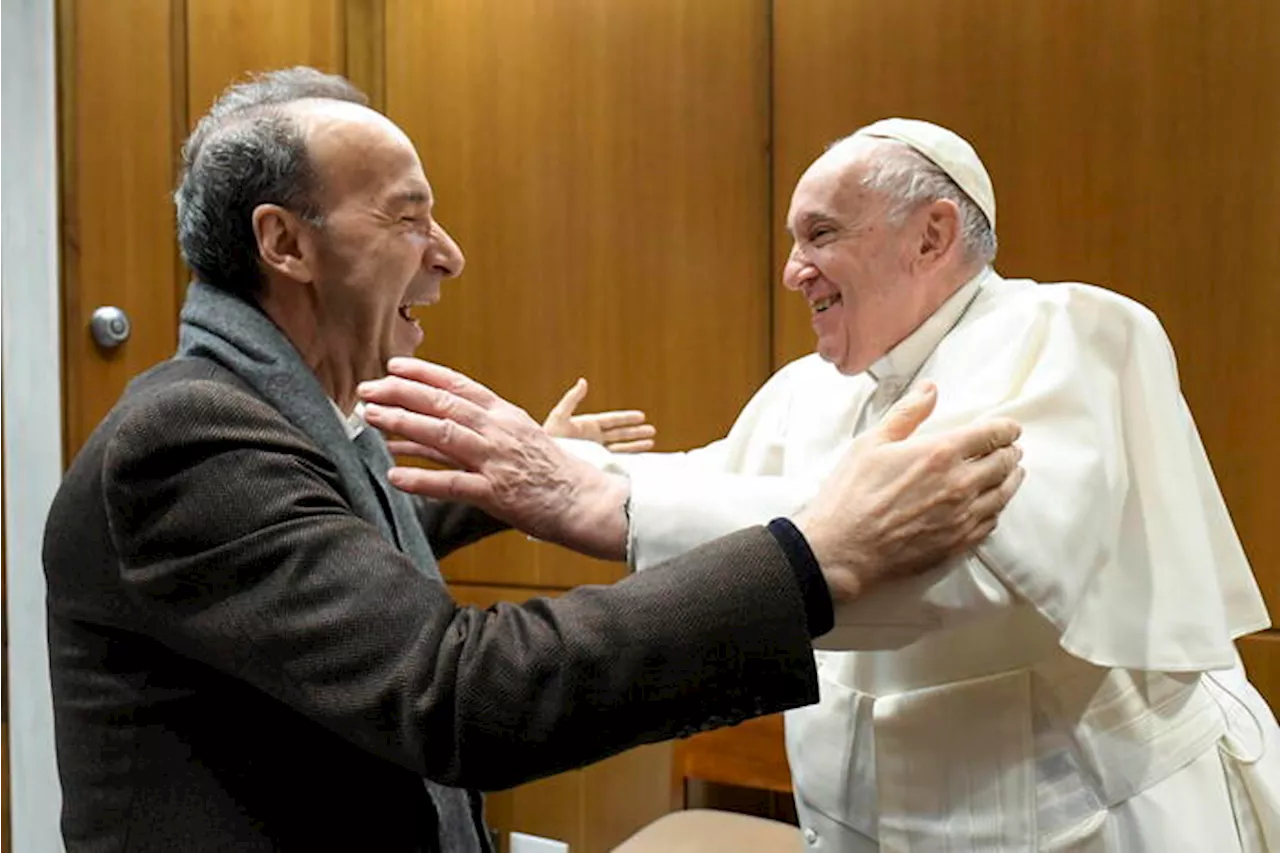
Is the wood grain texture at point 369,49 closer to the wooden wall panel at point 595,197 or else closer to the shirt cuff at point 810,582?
the wooden wall panel at point 595,197

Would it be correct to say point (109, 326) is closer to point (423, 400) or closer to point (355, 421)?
point (355, 421)

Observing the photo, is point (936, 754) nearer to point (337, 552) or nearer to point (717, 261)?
point (337, 552)

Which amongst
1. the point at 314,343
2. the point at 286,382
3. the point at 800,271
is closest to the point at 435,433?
the point at 286,382

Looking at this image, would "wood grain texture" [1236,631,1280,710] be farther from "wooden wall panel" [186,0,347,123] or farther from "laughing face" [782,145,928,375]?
"wooden wall panel" [186,0,347,123]

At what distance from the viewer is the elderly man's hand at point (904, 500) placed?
1.01 metres

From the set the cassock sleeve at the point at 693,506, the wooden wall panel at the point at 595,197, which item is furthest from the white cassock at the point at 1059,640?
the wooden wall panel at the point at 595,197

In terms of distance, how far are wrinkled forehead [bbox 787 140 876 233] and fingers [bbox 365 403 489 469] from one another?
642 millimetres

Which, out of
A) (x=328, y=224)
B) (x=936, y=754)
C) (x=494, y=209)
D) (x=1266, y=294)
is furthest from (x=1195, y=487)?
(x=494, y=209)

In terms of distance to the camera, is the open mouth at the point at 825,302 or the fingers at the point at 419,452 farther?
the open mouth at the point at 825,302

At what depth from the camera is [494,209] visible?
3049 millimetres

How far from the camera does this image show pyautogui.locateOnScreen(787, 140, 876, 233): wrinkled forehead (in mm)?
1542

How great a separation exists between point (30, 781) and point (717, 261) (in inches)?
73.6

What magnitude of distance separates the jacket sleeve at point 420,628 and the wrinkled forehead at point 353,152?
0.42 meters

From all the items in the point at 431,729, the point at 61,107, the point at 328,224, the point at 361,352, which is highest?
the point at 61,107
